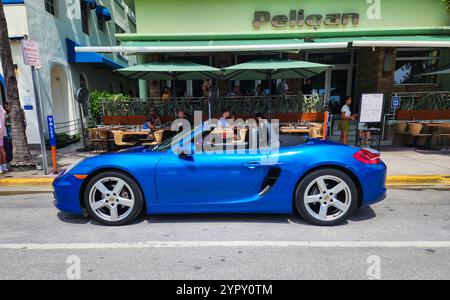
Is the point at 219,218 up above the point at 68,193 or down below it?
below

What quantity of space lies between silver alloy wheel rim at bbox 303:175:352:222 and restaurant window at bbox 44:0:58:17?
1208cm

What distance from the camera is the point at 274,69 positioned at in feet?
27.0

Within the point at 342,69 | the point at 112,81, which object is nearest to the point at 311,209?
the point at 342,69

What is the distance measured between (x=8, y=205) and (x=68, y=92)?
911cm

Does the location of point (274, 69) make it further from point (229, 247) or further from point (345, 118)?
point (229, 247)

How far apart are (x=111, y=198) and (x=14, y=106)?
4.74 metres

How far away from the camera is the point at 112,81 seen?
18.4 meters

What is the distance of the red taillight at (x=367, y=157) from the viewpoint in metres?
3.49

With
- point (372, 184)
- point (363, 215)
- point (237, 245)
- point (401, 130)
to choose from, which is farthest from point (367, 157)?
point (401, 130)

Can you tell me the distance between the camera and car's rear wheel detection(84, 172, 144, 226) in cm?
351
